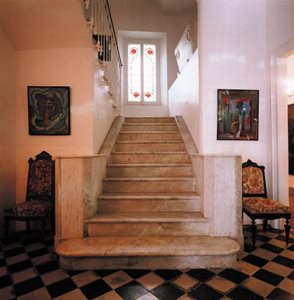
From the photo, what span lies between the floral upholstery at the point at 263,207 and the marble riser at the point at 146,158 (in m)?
1.28

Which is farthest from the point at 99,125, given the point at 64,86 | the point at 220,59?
the point at 220,59

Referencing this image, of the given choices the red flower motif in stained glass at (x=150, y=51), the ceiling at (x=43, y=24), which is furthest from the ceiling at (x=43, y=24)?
the red flower motif in stained glass at (x=150, y=51)

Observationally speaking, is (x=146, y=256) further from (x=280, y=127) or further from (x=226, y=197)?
(x=280, y=127)

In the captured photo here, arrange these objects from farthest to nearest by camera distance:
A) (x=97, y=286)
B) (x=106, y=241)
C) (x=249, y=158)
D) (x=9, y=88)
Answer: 1. (x=249, y=158)
2. (x=9, y=88)
3. (x=106, y=241)
4. (x=97, y=286)

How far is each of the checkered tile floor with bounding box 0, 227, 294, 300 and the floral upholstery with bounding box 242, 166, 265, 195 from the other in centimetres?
86

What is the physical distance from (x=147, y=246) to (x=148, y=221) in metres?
0.34

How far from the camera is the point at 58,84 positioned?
123 inches

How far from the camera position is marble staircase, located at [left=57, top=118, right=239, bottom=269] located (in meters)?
2.17

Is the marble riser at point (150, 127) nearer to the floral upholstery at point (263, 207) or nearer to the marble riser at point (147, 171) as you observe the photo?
the marble riser at point (147, 171)

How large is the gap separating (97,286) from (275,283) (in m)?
1.57

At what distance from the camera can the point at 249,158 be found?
10.7 ft

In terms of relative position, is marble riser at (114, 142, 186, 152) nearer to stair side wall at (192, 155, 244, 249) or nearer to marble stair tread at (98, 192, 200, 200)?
marble stair tread at (98, 192, 200, 200)

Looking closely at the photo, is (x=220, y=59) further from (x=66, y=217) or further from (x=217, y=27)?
(x=66, y=217)

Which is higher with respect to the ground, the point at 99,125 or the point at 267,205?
the point at 99,125
